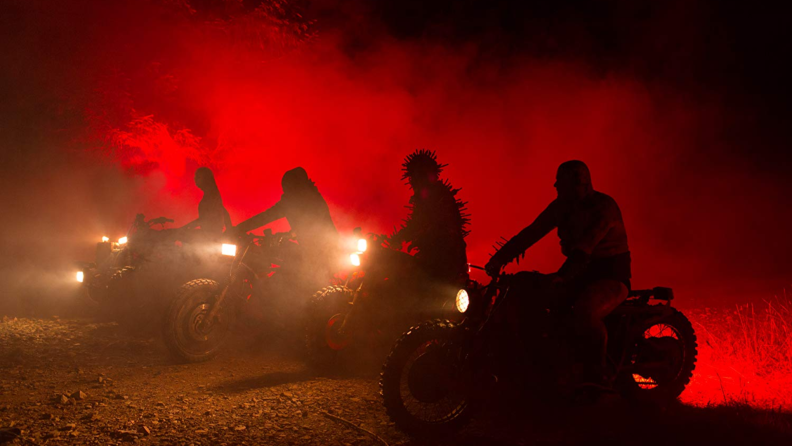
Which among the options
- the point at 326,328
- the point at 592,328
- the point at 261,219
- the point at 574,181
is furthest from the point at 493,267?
the point at 261,219

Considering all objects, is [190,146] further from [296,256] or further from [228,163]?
[296,256]

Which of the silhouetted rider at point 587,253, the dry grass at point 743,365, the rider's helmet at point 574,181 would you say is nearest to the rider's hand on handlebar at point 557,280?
the silhouetted rider at point 587,253

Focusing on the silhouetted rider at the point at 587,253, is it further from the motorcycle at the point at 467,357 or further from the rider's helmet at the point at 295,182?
the rider's helmet at the point at 295,182

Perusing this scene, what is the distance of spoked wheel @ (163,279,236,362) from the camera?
496 cm

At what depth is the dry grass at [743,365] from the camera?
4.34 metres

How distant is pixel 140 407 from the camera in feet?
11.8

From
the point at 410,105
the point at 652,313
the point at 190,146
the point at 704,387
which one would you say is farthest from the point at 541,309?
the point at 410,105

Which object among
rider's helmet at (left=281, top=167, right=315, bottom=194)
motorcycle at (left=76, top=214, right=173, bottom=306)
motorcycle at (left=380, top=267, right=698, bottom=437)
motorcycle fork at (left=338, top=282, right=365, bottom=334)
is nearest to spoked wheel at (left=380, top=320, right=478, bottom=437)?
motorcycle at (left=380, top=267, right=698, bottom=437)

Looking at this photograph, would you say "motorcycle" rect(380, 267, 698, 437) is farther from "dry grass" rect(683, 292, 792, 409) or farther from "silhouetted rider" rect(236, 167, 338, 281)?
"silhouetted rider" rect(236, 167, 338, 281)

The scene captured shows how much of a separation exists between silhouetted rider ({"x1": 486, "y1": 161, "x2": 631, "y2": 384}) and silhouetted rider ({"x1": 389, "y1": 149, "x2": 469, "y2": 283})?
1199 millimetres

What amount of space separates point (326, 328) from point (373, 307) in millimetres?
550

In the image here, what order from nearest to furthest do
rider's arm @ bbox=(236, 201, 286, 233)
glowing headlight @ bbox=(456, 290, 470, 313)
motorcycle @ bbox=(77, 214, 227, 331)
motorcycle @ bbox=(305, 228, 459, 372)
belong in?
glowing headlight @ bbox=(456, 290, 470, 313), motorcycle @ bbox=(305, 228, 459, 372), rider's arm @ bbox=(236, 201, 286, 233), motorcycle @ bbox=(77, 214, 227, 331)

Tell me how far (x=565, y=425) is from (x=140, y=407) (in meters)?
3.16

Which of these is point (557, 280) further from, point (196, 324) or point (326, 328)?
point (196, 324)
